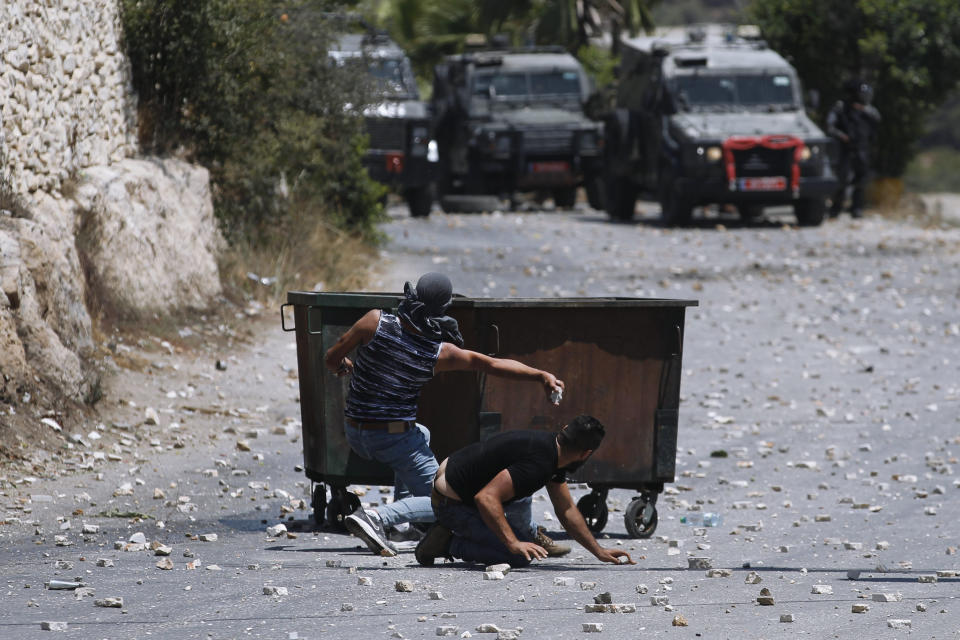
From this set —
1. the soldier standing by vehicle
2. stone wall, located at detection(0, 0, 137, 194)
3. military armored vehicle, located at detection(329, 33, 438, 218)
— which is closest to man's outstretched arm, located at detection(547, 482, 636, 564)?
stone wall, located at detection(0, 0, 137, 194)

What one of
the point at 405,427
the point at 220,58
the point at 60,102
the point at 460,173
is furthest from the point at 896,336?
the point at 460,173

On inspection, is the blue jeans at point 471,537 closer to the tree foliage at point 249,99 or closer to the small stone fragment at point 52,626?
the small stone fragment at point 52,626

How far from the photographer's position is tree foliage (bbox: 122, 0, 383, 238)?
1412cm

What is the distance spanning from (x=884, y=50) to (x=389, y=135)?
10393 mm

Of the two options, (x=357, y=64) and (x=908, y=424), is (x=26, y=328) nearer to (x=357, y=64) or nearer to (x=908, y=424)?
(x=908, y=424)

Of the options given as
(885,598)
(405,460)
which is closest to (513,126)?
(405,460)

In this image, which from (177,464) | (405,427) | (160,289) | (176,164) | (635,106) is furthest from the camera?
(635,106)

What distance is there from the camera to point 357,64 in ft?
58.7

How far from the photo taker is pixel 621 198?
81.0 ft

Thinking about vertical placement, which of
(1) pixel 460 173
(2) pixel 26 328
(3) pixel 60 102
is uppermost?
(3) pixel 60 102

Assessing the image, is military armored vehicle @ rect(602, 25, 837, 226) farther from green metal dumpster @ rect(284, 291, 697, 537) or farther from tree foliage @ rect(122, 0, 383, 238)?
green metal dumpster @ rect(284, 291, 697, 537)

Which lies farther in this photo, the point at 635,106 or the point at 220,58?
the point at 635,106

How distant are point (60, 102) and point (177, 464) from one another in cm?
400

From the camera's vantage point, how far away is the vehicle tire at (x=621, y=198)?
24.6 metres
